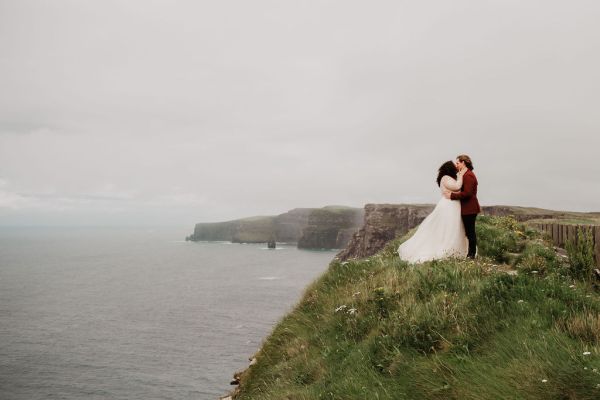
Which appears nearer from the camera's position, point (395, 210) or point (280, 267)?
point (395, 210)

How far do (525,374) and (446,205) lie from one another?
10.3 metres

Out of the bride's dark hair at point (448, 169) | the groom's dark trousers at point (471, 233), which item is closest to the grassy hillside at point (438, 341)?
the groom's dark trousers at point (471, 233)

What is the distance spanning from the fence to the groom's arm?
3.14 m

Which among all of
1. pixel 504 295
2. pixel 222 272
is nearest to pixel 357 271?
pixel 504 295

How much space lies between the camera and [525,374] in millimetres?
4656

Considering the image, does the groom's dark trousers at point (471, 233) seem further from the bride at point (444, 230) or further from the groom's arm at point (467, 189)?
the groom's arm at point (467, 189)

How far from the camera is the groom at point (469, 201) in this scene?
13.7 meters

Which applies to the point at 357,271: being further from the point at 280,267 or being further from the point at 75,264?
the point at 75,264

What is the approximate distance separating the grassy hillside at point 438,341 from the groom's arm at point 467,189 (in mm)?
3162

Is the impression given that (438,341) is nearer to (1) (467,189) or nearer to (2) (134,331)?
(1) (467,189)

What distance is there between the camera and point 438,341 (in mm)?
6551

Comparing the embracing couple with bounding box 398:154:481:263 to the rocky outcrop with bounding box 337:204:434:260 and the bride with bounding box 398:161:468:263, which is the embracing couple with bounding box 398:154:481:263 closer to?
the bride with bounding box 398:161:468:263

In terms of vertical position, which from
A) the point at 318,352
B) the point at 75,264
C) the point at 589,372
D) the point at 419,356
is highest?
the point at 589,372

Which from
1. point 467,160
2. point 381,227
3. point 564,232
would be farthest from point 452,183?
point 381,227
